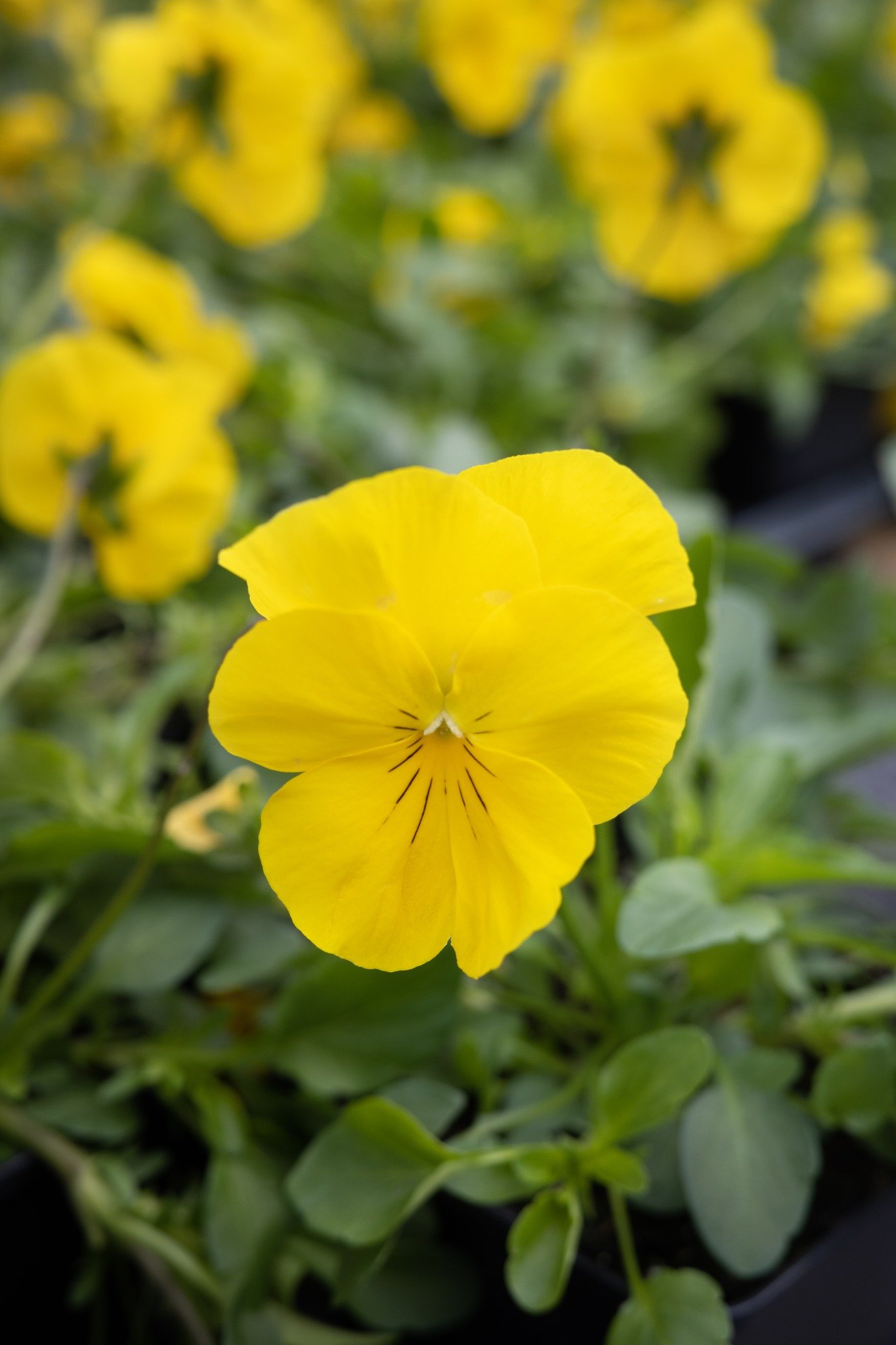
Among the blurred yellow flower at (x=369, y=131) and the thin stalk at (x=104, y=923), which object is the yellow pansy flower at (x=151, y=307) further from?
the blurred yellow flower at (x=369, y=131)

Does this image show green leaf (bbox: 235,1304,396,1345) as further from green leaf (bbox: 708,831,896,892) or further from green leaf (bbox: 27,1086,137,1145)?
green leaf (bbox: 708,831,896,892)

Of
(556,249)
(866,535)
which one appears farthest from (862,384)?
(556,249)

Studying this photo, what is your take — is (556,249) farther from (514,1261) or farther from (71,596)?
(514,1261)

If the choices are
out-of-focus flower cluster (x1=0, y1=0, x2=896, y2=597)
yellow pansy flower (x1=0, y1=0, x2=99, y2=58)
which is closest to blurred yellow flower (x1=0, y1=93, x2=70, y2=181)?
out-of-focus flower cluster (x1=0, y1=0, x2=896, y2=597)

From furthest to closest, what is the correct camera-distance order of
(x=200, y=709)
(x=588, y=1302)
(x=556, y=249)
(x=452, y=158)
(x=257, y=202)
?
(x=452, y=158)
(x=556, y=249)
(x=257, y=202)
(x=200, y=709)
(x=588, y=1302)

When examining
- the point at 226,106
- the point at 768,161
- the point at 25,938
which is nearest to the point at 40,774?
the point at 25,938

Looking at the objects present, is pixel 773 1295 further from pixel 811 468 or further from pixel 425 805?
pixel 811 468

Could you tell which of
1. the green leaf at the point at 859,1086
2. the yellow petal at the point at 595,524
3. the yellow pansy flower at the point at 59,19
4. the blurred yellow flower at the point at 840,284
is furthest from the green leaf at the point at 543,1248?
the yellow pansy flower at the point at 59,19
